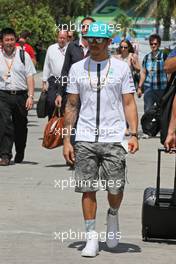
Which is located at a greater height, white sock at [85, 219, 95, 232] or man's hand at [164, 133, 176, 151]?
man's hand at [164, 133, 176, 151]

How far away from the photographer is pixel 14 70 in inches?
517

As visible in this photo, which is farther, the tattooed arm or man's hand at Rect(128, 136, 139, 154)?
the tattooed arm

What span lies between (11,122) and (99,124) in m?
5.72

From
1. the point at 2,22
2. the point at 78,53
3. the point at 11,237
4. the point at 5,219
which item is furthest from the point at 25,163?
the point at 2,22

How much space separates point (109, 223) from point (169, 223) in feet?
1.86

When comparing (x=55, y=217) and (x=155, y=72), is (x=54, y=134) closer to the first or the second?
(x=55, y=217)

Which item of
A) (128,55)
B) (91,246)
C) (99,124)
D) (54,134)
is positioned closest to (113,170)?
(99,124)

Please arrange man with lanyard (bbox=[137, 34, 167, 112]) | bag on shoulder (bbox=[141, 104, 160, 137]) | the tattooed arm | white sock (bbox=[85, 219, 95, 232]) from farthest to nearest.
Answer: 1. man with lanyard (bbox=[137, 34, 167, 112])
2. bag on shoulder (bbox=[141, 104, 160, 137])
3. the tattooed arm
4. white sock (bbox=[85, 219, 95, 232])

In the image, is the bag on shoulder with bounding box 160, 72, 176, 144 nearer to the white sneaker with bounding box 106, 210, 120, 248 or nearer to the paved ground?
the white sneaker with bounding box 106, 210, 120, 248

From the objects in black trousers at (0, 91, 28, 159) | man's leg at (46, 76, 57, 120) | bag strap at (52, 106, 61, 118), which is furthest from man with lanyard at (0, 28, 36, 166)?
man's leg at (46, 76, 57, 120)

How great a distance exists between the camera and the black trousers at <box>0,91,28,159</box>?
13.2 meters

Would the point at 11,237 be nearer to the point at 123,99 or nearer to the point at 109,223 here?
the point at 109,223

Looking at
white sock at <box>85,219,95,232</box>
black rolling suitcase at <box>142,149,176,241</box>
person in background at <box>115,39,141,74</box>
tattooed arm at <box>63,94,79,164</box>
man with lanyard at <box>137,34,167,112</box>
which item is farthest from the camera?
person in background at <box>115,39,141,74</box>

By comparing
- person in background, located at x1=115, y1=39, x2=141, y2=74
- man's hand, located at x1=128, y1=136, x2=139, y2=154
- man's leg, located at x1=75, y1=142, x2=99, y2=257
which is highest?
person in background, located at x1=115, y1=39, x2=141, y2=74
